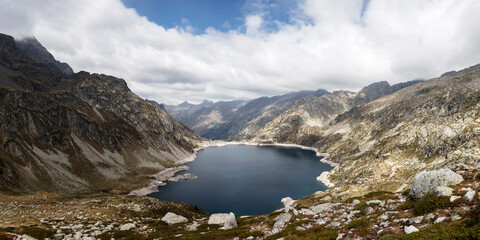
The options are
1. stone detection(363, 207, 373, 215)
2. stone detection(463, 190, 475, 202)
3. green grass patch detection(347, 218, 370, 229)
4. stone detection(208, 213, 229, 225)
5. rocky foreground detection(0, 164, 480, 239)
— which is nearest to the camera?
rocky foreground detection(0, 164, 480, 239)

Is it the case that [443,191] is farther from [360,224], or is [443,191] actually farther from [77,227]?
[77,227]

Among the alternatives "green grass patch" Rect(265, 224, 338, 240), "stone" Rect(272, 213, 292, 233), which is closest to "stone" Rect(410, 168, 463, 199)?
"green grass patch" Rect(265, 224, 338, 240)

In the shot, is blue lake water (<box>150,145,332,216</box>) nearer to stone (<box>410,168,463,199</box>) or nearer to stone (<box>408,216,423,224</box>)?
stone (<box>410,168,463,199</box>)

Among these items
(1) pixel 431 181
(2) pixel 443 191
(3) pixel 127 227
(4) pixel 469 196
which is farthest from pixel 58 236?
(4) pixel 469 196

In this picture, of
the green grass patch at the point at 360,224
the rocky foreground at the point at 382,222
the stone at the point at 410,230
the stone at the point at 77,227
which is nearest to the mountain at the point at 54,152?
the stone at the point at 77,227

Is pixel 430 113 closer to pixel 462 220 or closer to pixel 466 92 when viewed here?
pixel 466 92

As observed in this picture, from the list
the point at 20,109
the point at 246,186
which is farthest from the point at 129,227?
the point at 20,109
